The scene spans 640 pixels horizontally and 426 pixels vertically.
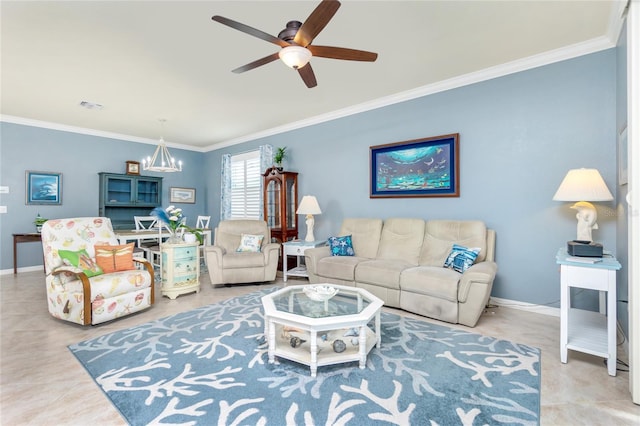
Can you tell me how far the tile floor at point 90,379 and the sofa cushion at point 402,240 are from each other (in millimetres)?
1072

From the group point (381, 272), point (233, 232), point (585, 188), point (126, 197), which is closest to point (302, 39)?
point (381, 272)

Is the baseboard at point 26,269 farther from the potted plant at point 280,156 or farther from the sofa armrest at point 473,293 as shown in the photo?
the sofa armrest at point 473,293

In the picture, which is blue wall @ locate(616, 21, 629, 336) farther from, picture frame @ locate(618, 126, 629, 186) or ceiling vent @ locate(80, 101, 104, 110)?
ceiling vent @ locate(80, 101, 104, 110)

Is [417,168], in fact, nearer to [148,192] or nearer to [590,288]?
[590,288]

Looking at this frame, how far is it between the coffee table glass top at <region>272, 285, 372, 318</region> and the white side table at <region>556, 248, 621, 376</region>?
1.42m

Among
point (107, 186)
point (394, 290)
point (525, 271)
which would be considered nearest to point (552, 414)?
point (394, 290)

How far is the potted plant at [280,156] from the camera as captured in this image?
18.4 ft

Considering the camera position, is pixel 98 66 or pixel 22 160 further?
pixel 22 160

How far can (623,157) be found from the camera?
2.54 m

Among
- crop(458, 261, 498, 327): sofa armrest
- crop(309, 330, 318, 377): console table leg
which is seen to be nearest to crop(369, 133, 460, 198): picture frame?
crop(458, 261, 498, 327): sofa armrest

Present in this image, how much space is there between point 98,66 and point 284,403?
3939 millimetres

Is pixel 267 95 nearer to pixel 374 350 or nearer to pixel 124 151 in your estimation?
pixel 374 350

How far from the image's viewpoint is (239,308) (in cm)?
346

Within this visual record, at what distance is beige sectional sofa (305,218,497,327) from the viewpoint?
2.93 m
